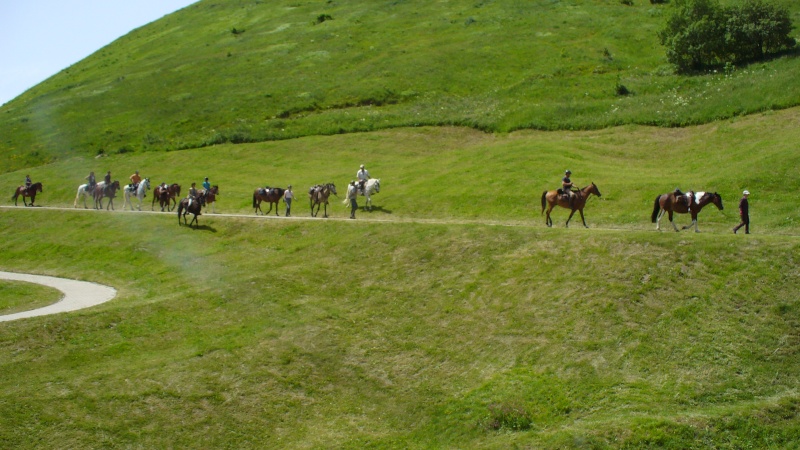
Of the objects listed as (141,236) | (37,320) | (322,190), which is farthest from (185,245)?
(37,320)

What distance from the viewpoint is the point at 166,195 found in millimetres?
56250

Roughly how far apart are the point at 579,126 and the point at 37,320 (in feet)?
157

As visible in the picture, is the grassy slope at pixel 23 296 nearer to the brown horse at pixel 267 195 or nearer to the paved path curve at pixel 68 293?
the paved path curve at pixel 68 293

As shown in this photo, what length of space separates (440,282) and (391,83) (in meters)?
57.7

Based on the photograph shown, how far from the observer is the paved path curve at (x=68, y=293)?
3184 centimetres

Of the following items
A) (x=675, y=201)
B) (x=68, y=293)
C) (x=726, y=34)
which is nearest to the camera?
(x=675, y=201)

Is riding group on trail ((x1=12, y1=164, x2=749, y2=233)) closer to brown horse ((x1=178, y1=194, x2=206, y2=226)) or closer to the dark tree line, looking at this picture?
brown horse ((x1=178, y1=194, x2=206, y2=226))

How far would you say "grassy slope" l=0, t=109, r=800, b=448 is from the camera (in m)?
22.5

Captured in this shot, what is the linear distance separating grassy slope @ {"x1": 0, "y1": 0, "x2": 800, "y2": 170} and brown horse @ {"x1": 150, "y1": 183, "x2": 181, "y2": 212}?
741 inches

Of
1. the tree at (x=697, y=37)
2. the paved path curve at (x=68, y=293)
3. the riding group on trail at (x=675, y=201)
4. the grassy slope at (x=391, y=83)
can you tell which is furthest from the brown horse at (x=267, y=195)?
the tree at (x=697, y=37)

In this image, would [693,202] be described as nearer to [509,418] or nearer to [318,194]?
[509,418]

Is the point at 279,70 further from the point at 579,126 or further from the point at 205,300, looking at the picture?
the point at 205,300

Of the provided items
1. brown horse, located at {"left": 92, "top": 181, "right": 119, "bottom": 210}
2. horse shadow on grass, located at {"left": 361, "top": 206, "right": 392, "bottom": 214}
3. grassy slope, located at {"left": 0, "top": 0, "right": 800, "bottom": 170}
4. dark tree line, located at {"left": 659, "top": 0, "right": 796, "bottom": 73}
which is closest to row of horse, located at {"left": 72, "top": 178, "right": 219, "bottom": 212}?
brown horse, located at {"left": 92, "top": 181, "right": 119, "bottom": 210}

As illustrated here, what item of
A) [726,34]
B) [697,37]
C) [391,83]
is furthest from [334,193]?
[726,34]
